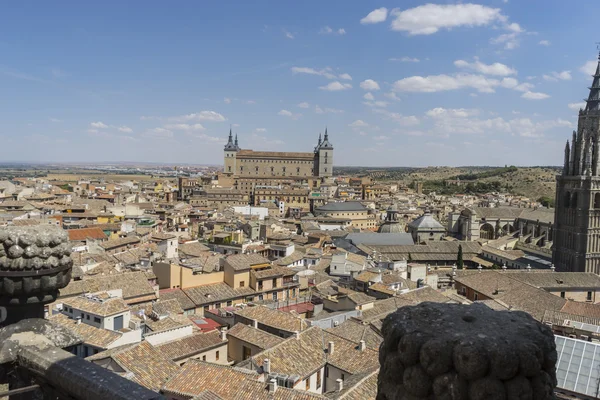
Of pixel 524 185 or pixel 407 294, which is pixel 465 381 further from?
pixel 524 185

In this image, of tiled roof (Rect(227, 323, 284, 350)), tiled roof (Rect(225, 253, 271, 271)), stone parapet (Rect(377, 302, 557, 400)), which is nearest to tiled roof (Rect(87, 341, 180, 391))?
tiled roof (Rect(227, 323, 284, 350))

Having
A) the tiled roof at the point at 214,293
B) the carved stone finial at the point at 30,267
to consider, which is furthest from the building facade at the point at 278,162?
the carved stone finial at the point at 30,267

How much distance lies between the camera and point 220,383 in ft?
40.2

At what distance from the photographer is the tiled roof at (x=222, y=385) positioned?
11.7 m

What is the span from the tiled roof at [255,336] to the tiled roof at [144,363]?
3190mm

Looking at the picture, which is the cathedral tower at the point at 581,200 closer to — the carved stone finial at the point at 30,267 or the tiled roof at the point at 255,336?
the tiled roof at the point at 255,336

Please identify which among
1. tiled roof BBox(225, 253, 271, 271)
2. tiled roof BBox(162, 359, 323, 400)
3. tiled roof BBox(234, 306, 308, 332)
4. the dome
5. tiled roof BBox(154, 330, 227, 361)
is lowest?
the dome

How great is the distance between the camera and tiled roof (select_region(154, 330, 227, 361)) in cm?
1501

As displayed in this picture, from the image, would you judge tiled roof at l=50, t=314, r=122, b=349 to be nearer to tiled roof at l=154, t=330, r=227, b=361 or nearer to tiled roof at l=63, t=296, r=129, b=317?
tiled roof at l=63, t=296, r=129, b=317

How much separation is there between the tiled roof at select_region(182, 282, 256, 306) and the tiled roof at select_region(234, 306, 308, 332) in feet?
13.3

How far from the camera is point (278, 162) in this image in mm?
132000

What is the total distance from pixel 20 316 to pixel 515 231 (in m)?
68.3

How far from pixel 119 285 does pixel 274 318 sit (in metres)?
7.32

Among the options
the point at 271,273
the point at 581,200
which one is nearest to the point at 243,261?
the point at 271,273
